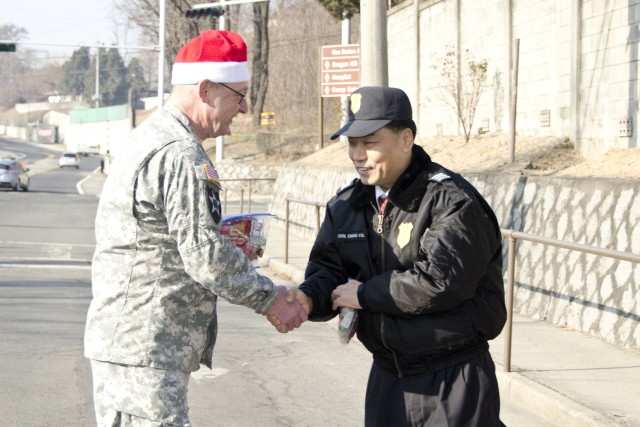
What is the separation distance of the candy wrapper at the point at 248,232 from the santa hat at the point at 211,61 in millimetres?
649

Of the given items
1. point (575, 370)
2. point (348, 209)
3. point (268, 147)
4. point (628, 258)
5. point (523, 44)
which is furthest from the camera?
point (268, 147)

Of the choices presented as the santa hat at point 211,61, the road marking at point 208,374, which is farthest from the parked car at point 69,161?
the santa hat at point 211,61

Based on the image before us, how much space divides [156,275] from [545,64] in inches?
487

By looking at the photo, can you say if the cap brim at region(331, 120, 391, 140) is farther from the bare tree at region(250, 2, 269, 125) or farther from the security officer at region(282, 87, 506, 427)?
the bare tree at region(250, 2, 269, 125)

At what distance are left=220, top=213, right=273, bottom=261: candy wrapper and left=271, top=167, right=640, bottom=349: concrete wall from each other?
15.9 feet

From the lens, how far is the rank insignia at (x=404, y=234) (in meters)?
3.59

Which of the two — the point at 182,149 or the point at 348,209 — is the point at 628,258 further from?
the point at 182,149

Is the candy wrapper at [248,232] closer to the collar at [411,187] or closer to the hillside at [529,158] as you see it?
the collar at [411,187]

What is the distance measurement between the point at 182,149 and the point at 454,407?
1.33m

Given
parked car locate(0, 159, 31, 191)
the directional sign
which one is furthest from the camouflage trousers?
parked car locate(0, 159, 31, 191)

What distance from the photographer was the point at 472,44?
18094mm

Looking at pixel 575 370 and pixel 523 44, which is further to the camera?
pixel 523 44

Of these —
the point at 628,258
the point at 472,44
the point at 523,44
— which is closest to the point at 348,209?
the point at 628,258

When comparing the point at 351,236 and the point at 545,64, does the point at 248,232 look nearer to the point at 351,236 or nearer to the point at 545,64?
the point at 351,236
